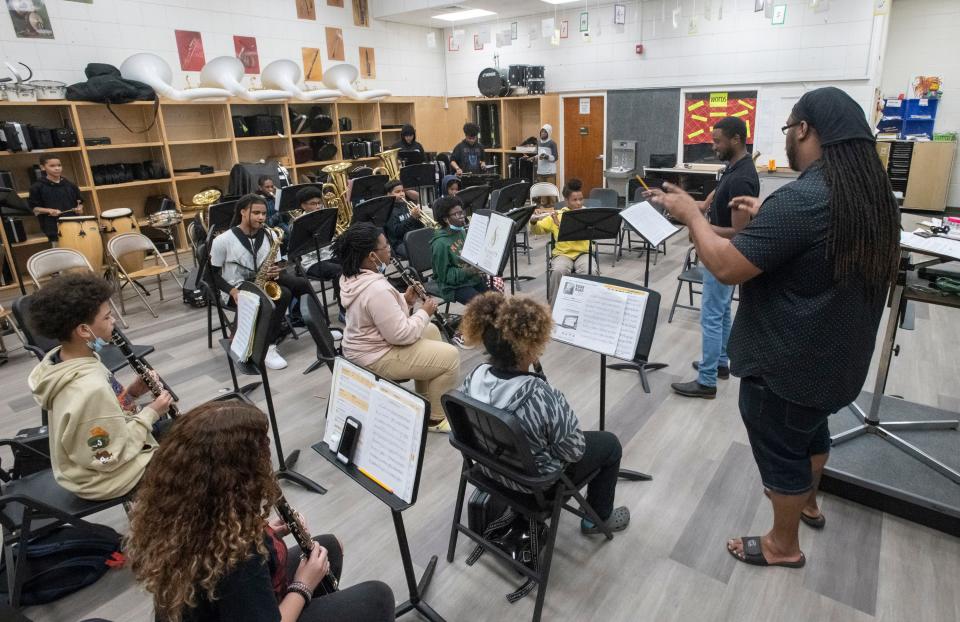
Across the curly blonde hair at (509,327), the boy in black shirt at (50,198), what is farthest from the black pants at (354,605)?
the boy in black shirt at (50,198)

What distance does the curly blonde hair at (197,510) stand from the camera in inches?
48.7

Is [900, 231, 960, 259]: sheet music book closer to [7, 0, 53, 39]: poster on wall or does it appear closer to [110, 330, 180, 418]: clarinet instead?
[110, 330, 180, 418]: clarinet

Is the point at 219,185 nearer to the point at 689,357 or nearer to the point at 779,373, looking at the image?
the point at 689,357

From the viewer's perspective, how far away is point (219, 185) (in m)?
8.78

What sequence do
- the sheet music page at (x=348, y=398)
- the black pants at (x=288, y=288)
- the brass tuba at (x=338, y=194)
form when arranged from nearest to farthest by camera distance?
1. the sheet music page at (x=348, y=398)
2. the black pants at (x=288, y=288)
3. the brass tuba at (x=338, y=194)

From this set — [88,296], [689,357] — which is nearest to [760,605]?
[689,357]

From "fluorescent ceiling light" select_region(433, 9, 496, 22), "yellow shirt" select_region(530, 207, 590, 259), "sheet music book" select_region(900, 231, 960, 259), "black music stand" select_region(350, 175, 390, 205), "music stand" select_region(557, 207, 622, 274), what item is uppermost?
"fluorescent ceiling light" select_region(433, 9, 496, 22)

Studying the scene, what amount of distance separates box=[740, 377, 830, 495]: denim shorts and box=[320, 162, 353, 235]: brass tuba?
563 centimetres

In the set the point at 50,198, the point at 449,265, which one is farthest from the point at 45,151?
the point at 449,265

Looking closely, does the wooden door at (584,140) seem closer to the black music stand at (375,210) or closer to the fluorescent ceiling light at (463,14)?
the fluorescent ceiling light at (463,14)

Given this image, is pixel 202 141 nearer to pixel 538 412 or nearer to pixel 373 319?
pixel 373 319

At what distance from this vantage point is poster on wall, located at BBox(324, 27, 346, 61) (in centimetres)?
998

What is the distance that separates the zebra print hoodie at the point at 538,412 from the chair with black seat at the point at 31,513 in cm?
165

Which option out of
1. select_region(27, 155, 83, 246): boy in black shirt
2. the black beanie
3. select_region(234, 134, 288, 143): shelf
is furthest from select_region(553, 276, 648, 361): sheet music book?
select_region(234, 134, 288, 143): shelf
